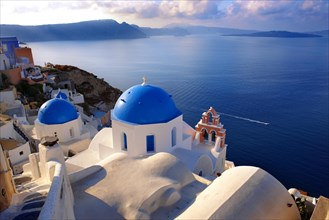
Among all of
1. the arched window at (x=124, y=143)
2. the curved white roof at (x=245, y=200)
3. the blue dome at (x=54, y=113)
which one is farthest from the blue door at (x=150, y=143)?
the blue dome at (x=54, y=113)

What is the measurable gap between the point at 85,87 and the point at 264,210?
47.7 metres

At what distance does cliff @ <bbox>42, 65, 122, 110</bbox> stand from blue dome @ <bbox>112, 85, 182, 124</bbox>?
3363 cm

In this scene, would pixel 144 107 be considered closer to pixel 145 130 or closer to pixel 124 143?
pixel 145 130

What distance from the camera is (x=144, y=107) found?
50.0ft

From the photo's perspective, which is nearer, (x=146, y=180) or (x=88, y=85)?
(x=146, y=180)

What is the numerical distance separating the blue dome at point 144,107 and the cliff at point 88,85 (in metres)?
33.6

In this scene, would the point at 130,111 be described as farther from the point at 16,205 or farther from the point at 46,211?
the point at 46,211

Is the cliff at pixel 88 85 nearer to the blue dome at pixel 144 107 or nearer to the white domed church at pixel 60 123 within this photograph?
the white domed church at pixel 60 123

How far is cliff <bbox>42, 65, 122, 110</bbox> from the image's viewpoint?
163 ft

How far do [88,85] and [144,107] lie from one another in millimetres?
39531

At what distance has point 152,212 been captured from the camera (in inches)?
401

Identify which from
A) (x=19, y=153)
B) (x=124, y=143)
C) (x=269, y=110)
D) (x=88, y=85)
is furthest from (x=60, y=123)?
(x=269, y=110)

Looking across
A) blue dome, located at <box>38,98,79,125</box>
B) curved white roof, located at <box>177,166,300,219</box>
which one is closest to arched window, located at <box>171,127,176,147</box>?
curved white roof, located at <box>177,166,300,219</box>

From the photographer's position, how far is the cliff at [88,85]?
49.6m
